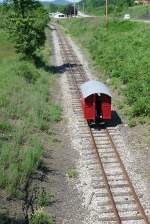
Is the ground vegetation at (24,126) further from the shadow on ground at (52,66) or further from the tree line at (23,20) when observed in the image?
the tree line at (23,20)

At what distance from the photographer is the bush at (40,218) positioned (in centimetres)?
1472

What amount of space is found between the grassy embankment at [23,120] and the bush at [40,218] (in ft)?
5.81

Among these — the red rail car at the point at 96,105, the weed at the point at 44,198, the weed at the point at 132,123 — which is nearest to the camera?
the weed at the point at 44,198

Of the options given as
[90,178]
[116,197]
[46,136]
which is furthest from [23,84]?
[116,197]

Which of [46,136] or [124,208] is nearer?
[124,208]

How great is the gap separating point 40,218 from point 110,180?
471 cm

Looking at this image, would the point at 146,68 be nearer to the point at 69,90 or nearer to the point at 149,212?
the point at 69,90

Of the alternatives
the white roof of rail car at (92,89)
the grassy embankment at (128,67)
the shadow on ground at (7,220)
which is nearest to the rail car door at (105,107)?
the white roof of rail car at (92,89)

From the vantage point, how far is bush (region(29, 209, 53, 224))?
48.3ft

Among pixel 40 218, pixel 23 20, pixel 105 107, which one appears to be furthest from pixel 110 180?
pixel 23 20

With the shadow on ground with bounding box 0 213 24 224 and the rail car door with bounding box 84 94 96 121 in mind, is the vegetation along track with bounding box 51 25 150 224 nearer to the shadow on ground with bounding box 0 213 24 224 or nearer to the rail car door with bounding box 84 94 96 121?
the rail car door with bounding box 84 94 96 121

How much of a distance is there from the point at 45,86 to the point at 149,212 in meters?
20.8

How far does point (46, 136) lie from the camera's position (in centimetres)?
2416

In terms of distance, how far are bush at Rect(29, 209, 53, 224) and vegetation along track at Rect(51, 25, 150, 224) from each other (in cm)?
178
